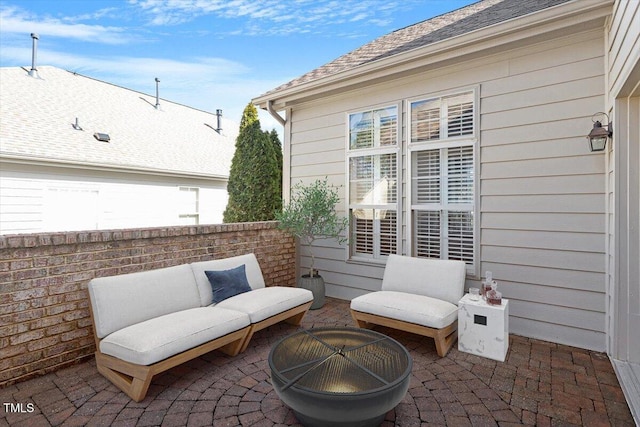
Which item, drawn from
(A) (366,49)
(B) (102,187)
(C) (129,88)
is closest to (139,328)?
(A) (366,49)

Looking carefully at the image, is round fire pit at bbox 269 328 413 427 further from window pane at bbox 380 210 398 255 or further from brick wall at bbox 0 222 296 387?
window pane at bbox 380 210 398 255

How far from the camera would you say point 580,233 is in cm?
337

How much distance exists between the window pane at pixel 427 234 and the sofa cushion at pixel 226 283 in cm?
232

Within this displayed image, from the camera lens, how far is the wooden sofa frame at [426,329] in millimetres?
3160

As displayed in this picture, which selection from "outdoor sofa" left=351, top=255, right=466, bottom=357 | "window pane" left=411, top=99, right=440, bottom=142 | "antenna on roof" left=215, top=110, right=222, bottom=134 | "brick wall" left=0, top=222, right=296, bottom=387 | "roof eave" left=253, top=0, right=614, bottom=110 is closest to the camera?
"brick wall" left=0, top=222, right=296, bottom=387

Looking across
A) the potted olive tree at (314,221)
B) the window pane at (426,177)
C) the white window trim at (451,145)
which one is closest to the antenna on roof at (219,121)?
the potted olive tree at (314,221)

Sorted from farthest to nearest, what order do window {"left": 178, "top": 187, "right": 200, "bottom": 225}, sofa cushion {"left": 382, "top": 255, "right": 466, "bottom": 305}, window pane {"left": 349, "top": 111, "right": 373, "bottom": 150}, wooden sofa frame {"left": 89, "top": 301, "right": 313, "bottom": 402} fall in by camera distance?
window {"left": 178, "top": 187, "right": 200, "bottom": 225} < window pane {"left": 349, "top": 111, "right": 373, "bottom": 150} < sofa cushion {"left": 382, "top": 255, "right": 466, "bottom": 305} < wooden sofa frame {"left": 89, "top": 301, "right": 313, "bottom": 402}

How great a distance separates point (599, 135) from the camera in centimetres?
298

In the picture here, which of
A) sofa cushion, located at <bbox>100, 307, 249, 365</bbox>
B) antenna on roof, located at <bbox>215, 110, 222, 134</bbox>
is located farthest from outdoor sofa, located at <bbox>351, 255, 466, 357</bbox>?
antenna on roof, located at <bbox>215, 110, 222, 134</bbox>

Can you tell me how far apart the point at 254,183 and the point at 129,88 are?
6.69m

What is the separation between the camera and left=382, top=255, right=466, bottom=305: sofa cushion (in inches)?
146

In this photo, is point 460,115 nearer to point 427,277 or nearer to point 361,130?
point 361,130

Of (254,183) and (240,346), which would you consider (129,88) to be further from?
(240,346)

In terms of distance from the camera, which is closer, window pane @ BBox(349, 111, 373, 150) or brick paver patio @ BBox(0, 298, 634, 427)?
brick paver patio @ BBox(0, 298, 634, 427)
